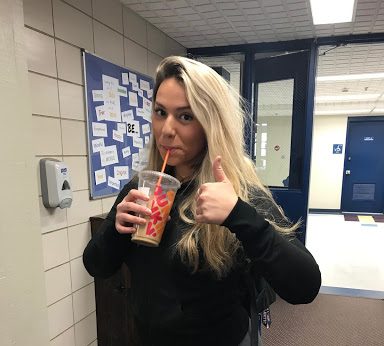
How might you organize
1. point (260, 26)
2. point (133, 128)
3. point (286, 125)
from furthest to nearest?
point (286, 125) < point (260, 26) < point (133, 128)

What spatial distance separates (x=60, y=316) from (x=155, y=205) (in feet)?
4.43

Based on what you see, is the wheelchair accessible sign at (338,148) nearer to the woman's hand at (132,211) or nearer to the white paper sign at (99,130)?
the white paper sign at (99,130)

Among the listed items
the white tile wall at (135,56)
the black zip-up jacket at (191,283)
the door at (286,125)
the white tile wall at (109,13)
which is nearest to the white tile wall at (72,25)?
the white tile wall at (109,13)

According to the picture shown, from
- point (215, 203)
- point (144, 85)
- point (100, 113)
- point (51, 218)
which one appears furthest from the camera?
point (144, 85)

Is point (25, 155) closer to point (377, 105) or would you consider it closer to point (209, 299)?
point (209, 299)

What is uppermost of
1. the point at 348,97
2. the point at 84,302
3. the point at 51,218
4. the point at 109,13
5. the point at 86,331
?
the point at 109,13

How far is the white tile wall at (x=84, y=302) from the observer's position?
1.80 m

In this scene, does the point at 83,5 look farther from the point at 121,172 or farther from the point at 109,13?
the point at 121,172

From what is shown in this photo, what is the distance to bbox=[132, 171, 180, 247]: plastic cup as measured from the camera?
742 mm

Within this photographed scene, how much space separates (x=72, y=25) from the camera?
1.67 m

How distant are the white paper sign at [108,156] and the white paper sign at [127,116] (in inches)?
8.8

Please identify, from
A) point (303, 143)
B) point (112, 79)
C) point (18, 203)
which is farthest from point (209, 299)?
point (303, 143)

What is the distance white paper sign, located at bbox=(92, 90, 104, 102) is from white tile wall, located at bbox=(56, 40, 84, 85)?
104 mm

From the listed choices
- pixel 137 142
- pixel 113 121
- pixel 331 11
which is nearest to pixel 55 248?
pixel 113 121
